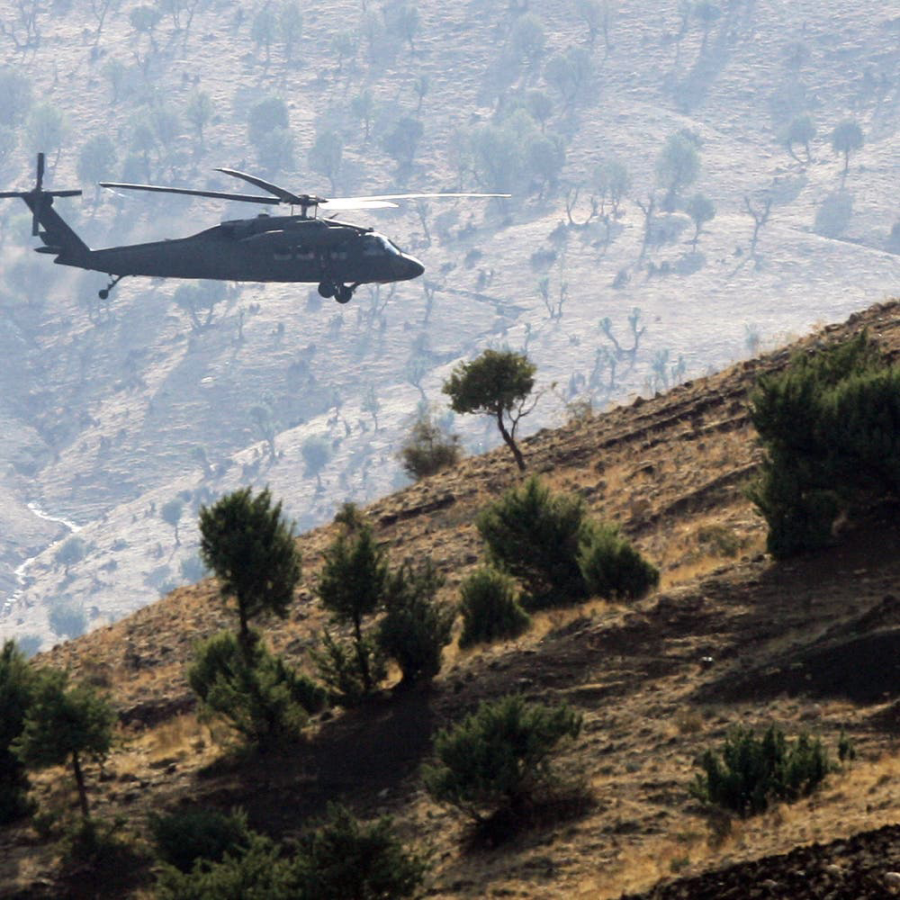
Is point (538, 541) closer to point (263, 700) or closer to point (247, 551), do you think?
point (247, 551)

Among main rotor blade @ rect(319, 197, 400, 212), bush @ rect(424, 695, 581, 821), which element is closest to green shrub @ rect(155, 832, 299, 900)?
bush @ rect(424, 695, 581, 821)

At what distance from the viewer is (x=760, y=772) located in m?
19.7

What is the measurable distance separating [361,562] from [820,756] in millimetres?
9142

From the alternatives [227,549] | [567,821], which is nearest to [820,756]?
[567,821]

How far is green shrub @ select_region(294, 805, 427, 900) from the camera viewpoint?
61.0ft

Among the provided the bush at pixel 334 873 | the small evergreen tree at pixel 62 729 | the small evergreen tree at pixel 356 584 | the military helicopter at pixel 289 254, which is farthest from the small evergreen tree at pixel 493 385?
the bush at pixel 334 873

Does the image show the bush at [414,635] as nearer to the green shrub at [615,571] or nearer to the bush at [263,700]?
the bush at [263,700]

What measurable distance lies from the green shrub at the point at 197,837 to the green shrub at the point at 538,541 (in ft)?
27.0

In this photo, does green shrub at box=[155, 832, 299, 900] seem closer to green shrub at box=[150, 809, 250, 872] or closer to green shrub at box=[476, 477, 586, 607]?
green shrub at box=[150, 809, 250, 872]

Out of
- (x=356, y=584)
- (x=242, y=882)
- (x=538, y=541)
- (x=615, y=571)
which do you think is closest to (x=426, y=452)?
(x=538, y=541)

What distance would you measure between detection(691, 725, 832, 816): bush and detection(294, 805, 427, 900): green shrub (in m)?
3.30

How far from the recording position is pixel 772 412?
27.8 metres

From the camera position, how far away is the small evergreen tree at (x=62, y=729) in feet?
80.7

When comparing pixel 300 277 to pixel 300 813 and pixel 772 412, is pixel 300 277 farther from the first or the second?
pixel 300 813
